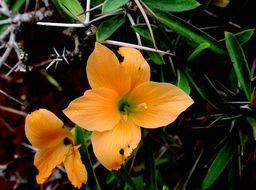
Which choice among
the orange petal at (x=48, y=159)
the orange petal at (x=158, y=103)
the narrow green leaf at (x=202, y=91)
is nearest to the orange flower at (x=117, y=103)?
the orange petal at (x=158, y=103)

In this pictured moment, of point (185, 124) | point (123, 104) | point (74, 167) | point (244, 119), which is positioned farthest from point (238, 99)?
point (74, 167)

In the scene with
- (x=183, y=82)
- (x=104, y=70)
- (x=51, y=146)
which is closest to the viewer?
(x=104, y=70)

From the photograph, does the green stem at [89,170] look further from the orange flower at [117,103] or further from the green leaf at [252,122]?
the green leaf at [252,122]

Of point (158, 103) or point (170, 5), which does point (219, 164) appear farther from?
point (170, 5)

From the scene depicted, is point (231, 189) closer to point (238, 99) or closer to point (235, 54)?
point (238, 99)

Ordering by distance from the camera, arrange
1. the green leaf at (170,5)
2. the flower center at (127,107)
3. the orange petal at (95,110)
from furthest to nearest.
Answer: the green leaf at (170,5) → the flower center at (127,107) → the orange petal at (95,110)

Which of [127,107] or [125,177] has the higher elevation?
[127,107]

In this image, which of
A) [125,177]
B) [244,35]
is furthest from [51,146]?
[244,35]

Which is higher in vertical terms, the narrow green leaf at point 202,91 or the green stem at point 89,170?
the narrow green leaf at point 202,91

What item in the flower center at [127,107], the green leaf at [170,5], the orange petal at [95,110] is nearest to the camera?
the orange petal at [95,110]
